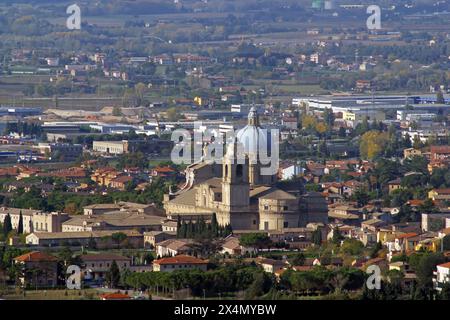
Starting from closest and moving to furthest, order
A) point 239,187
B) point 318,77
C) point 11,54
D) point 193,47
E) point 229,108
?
point 239,187 → point 229,108 → point 318,77 → point 11,54 → point 193,47

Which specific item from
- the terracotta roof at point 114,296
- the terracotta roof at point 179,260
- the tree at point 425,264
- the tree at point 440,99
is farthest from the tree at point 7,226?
the tree at point 440,99

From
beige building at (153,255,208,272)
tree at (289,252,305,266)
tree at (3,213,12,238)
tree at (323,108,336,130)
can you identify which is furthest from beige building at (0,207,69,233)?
tree at (323,108,336,130)

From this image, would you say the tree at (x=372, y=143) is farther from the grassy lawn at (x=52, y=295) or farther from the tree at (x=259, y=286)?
the grassy lawn at (x=52, y=295)

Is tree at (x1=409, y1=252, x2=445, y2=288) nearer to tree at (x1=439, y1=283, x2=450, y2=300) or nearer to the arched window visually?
tree at (x1=439, y1=283, x2=450, y2=300)

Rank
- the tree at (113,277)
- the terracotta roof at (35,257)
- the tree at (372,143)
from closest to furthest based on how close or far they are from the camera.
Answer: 1. the tree at (113,277)
2. the terracotta roof at (35,257)
3. the tree at (372,143)

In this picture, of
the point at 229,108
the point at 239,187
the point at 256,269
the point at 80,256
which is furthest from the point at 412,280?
the point at 229,108
